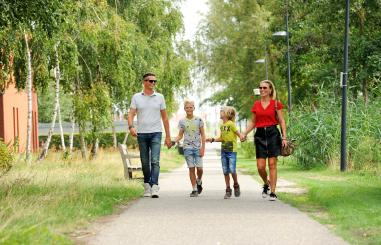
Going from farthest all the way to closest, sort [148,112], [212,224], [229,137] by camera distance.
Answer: [229,137] < [148,112] < [212,224]

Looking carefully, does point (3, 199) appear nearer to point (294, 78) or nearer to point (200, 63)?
point (294, 78)

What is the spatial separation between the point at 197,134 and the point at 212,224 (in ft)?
14.6

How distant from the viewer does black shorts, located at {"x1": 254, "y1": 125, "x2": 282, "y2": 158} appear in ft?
40.0

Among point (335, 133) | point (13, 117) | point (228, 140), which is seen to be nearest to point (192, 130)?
point (228, 140)

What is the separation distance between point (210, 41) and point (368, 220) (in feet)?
152

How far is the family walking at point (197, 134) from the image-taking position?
40.1ft

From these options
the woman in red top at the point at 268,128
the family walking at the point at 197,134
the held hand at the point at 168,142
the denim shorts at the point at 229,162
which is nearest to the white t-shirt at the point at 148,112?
the family walking at the point at 197,134

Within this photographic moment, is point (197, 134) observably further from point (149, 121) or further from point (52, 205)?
point (52, 205)

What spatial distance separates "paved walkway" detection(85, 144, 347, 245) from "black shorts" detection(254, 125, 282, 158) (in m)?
0.74

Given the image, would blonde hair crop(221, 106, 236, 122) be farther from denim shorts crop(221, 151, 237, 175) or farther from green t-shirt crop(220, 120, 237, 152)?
denim shorts crop(221, 151, 237, 175)

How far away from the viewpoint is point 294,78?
137 ft

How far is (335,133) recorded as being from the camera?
76.9ft

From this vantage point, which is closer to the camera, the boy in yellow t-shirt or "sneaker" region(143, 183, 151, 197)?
the boy in yellow t-shirt

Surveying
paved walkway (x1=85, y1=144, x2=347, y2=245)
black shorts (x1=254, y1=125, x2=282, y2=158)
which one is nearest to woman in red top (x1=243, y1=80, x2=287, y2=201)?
black shorts (x1=254, y1=125, x2=282, y2=158)
